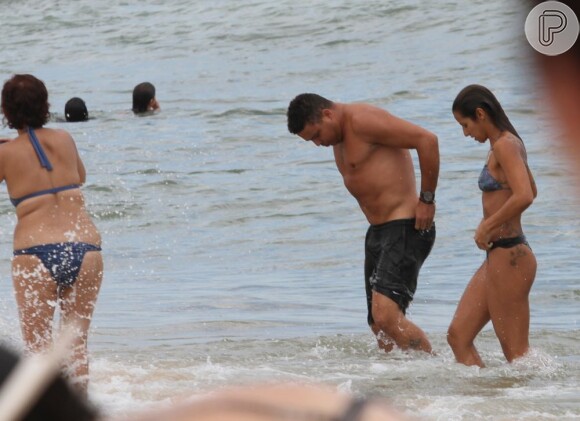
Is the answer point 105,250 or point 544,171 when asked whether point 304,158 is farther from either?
point 105,250

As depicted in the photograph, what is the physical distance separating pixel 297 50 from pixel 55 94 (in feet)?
17.7

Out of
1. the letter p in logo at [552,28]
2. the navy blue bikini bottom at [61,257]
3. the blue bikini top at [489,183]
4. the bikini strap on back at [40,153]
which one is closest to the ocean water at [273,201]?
the letter p in logo at [552,28]

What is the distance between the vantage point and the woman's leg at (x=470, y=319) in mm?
6785

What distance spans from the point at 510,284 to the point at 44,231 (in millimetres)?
2134

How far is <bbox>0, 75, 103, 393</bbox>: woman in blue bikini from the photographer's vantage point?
19.5ft

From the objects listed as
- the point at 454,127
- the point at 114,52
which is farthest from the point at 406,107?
the point at 114,52

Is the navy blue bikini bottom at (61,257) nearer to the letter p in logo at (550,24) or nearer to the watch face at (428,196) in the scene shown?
the watch face at (428,196)

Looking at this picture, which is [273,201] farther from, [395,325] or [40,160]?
[40,160]

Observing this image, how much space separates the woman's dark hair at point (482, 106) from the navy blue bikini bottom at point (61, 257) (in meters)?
1.87

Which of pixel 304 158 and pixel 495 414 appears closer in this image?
pixel 495 414

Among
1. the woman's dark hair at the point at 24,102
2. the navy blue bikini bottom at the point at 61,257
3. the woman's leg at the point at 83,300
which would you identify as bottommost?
the woman's leg at the point at 83,300

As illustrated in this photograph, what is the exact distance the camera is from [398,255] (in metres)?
7.47

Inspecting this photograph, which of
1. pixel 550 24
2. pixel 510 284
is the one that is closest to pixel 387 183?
pixel 510 284

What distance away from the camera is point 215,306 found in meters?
9.92
